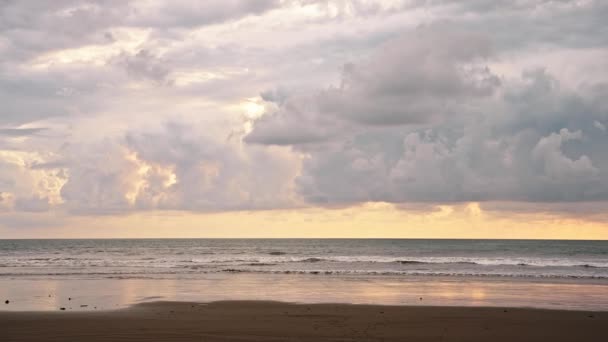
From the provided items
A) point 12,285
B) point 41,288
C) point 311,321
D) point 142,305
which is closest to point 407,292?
point 311,321

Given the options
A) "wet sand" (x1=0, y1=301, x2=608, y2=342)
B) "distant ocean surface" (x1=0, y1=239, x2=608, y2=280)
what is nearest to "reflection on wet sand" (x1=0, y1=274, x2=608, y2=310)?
"wet sand" (x1=0, y1=301, x2=608, y2=342)

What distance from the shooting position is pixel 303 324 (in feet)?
53.3

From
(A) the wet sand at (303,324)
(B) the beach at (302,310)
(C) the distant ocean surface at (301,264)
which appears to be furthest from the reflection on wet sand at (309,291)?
(C) the distant ocean surface at (301,264)

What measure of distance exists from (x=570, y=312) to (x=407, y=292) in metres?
7.51

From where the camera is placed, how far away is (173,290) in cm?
2570

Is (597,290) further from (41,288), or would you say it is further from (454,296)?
(41,288)

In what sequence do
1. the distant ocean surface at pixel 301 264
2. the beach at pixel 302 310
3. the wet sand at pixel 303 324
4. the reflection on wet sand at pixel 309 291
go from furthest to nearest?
the distant ocean surface at pixel 301 264 < the reflection on wet sand at pixel 309 291 < the beach at pixel 302 310 < the wet sand at pixel 303 324

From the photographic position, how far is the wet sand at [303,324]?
14.6 meters

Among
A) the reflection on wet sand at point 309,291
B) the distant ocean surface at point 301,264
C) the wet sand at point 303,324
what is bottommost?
the wet sand at point 303,324

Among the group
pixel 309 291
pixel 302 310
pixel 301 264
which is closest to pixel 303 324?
pixel 302 310

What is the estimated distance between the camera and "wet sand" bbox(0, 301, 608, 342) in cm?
1459

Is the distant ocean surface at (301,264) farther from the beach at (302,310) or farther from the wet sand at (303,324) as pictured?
the wet sand at (303,324)

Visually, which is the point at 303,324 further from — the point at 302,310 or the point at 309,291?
the point at 309,291

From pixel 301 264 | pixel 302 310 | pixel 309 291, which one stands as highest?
pixel 301 264
